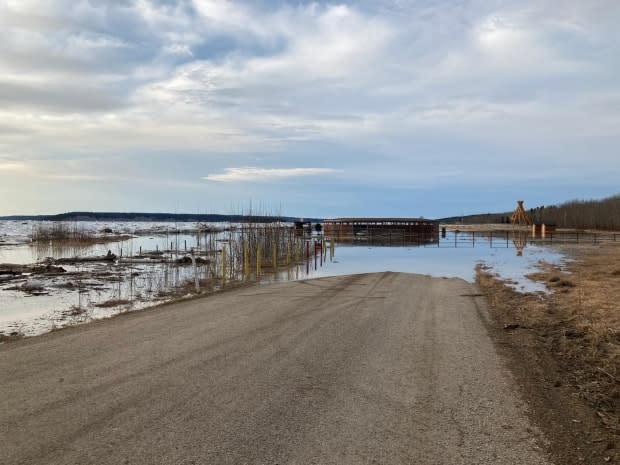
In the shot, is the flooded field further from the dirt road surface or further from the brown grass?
the dirt road surface

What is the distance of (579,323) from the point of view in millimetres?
11438

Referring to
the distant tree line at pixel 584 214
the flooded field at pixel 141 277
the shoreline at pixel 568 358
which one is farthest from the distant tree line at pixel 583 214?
the shoreline at pixel 568 358

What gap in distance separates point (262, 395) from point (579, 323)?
815 centimetres

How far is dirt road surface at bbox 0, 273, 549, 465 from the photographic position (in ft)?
16.0

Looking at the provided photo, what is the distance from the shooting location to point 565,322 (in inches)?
464

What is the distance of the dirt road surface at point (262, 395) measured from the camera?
16.0ft

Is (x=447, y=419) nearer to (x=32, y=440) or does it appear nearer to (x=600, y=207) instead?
(x=32, y=440)

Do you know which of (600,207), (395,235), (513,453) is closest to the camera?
(513,453)

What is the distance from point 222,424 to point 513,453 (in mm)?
2820

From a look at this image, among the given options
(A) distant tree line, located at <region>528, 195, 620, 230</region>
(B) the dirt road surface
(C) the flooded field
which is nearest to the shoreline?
(B) the dirt road surface

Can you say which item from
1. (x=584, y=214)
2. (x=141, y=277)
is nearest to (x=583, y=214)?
(x=584, y=214)

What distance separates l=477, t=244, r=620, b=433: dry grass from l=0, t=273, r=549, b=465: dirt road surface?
1036mm

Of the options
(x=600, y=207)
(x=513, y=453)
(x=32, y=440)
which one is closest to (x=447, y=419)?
(x=513, y=453)

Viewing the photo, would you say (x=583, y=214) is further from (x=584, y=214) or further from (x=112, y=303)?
(x=112, y=303)
